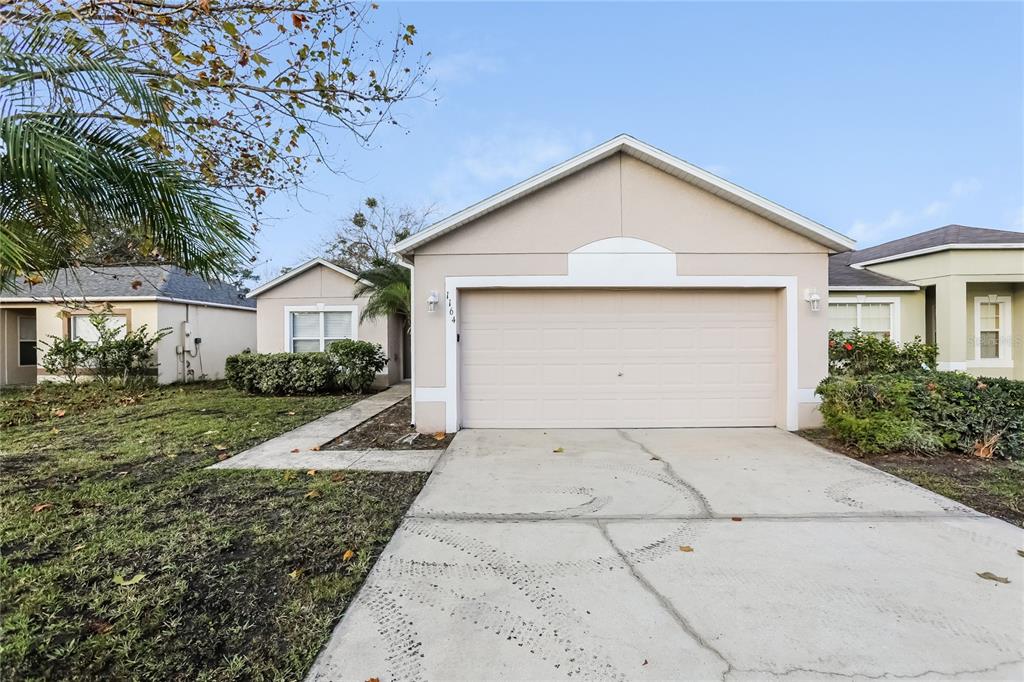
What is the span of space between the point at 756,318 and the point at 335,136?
7.07m

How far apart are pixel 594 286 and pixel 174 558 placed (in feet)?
19.6

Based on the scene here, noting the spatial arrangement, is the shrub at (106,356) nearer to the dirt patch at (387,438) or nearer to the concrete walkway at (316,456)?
the concrete walkway at (316,456)

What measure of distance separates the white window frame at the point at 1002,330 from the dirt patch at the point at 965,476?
8.59 meters

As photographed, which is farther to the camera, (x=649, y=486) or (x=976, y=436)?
(x=976, y=436)

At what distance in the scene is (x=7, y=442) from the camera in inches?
272

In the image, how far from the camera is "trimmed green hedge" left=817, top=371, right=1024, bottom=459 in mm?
5629

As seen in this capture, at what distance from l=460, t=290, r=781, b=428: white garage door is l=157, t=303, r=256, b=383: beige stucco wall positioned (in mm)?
12215

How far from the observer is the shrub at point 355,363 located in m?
12.3

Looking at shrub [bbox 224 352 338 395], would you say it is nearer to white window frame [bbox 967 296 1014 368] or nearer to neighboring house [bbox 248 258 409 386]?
neighboring house [bbox 248 258 409 386]

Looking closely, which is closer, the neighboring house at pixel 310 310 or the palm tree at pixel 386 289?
the palm tree at pixel 386 289

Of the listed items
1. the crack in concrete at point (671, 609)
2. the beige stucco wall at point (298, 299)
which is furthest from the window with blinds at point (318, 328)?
the crack in concrete at point (671, 609)

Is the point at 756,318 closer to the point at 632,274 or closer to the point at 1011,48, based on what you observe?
the point at 632,274

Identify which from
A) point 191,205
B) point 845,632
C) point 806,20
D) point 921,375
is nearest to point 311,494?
point 191,205

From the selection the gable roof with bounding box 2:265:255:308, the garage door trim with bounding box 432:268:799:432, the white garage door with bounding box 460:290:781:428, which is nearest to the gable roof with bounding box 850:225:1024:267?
the garage door trim with bounding box 432:268:799:432
